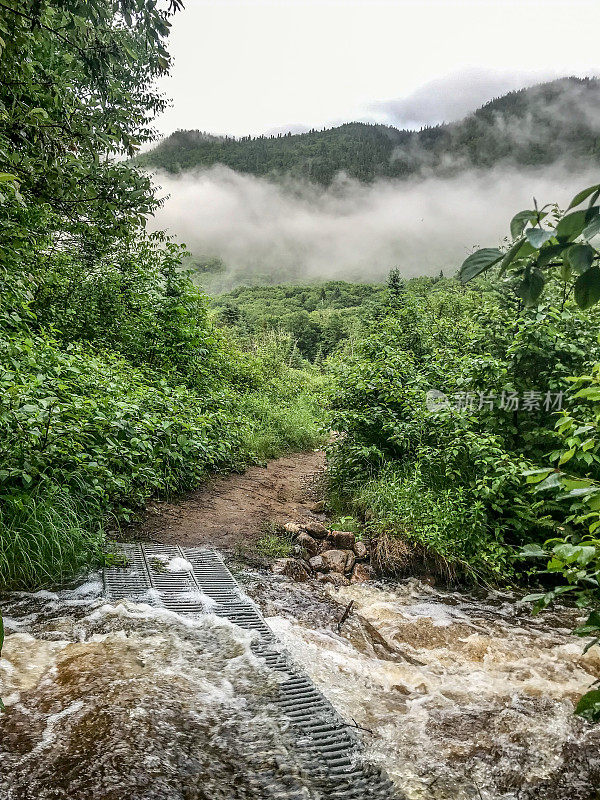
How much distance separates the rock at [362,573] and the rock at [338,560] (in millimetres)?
90

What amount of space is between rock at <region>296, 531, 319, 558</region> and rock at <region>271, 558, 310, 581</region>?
1.05 feet

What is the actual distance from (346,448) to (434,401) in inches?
59.4

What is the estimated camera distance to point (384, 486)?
635 cm

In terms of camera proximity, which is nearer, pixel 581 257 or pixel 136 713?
pixel 581 257

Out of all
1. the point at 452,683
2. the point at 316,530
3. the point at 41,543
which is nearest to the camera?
the point at 452,683

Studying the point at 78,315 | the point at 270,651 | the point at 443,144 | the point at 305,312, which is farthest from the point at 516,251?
the point at 443,144

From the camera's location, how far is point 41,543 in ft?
13.8

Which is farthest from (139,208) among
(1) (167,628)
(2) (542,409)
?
(2) (542,409)

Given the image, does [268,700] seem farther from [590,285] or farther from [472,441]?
[472,441]

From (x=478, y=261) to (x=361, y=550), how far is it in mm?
5118

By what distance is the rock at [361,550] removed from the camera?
5.51 meters

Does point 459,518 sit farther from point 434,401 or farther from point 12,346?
point 12,346

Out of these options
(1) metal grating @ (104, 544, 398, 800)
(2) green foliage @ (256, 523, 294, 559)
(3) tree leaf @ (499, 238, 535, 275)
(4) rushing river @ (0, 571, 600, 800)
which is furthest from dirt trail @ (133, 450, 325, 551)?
(3) tree leaf @ (499, 238, 535, 275)

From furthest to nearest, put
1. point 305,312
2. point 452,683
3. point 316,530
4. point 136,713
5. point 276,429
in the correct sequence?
point 305,312 < point 276,429 < point 316,530 < point 452,683 < point 136,713
